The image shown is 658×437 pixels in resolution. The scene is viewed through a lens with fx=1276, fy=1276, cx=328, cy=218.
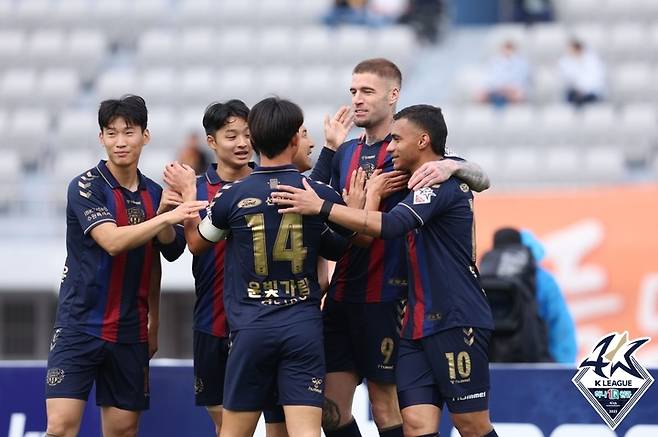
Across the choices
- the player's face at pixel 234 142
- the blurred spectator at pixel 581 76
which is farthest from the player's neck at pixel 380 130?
the blurred spectator at pixel 581 76

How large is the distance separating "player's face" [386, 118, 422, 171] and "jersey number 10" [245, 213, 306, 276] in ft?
2.15

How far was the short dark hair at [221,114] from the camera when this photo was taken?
674 centimetres

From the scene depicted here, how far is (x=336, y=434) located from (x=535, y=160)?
818 centimetres

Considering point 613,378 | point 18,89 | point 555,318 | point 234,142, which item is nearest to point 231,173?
point 234,142

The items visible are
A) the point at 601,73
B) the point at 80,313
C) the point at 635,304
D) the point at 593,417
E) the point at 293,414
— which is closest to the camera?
the point at 293,414

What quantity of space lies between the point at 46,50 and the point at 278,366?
13207 millimetres

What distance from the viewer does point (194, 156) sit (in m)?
14.4

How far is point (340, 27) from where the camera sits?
1808 centimetres

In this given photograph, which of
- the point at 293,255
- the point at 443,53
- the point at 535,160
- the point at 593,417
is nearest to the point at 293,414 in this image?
the point at 293,255

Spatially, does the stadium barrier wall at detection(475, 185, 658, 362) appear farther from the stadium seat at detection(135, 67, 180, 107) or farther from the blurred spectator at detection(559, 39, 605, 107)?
the stadium seat at detection(135, 67, 180, 107)

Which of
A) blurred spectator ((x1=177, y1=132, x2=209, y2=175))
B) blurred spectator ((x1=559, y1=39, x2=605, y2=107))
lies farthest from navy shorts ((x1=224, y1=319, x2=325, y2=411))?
blurred spectator ((x1=559, y1=39, x2=605, y2=107))

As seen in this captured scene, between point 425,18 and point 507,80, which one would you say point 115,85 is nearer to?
point 425,18

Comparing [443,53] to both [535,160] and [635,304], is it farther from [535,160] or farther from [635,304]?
[635,304]

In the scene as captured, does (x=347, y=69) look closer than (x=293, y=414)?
No
